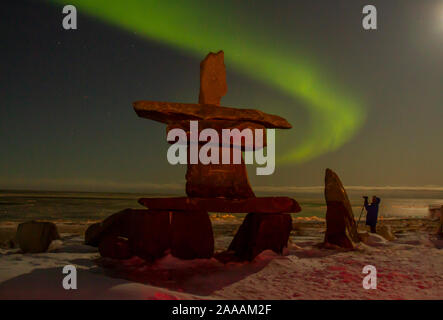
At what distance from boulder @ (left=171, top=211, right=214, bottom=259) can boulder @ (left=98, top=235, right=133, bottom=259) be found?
107 centimetres

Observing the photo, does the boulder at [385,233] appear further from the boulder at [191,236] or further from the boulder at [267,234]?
the boulder at [191,236]

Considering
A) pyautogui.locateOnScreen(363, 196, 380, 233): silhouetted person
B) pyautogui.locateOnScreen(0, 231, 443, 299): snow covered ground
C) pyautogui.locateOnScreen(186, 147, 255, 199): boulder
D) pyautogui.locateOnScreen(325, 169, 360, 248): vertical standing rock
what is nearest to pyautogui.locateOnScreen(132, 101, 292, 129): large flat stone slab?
pyautogui.locateOnScreen(186, 147, 255, 199): boulder

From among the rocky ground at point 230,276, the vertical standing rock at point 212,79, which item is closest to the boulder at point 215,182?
the vertical standing rock at point 212,79

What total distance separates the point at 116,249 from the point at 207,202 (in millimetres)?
2328

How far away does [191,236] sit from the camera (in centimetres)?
865

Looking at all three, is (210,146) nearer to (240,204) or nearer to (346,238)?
(240,204)

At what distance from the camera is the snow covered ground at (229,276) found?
522 centimetres

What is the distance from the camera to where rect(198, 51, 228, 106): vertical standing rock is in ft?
31.3

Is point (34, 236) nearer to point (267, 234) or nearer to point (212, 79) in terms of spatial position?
point (267, 234)

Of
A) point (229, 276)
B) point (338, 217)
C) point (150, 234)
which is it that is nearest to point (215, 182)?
point (150, 234)

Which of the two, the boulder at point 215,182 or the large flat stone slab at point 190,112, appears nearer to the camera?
the large flat stone slab at point 190,112

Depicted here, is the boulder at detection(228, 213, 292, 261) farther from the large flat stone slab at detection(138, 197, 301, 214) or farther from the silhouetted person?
the silhouetted person

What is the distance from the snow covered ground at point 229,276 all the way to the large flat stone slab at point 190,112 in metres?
3.16
